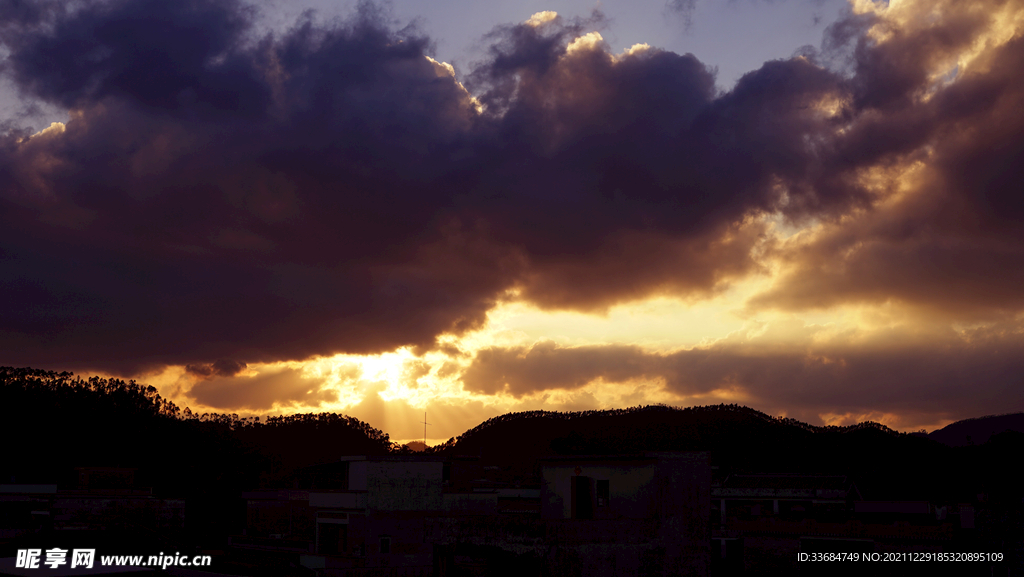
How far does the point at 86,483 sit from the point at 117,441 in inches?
1856

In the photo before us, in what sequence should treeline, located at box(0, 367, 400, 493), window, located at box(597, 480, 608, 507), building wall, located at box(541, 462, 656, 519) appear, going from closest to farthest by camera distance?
building wall, located at box(541, 462, 656, 519) < window, located at box(597, 480, 608, 507) < treeline, located at box(0, 367, 400, 493)

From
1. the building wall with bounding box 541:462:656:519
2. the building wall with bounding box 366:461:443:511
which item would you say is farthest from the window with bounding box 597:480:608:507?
the building wall with bounding box 366:461:443:511

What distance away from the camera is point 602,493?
52.1 metres

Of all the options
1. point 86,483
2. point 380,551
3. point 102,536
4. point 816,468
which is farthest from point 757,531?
point 816,468

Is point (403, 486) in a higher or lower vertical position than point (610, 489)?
higher

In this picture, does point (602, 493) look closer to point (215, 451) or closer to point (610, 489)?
point (610, 489)

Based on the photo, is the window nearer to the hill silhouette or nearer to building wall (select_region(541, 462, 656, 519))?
building wall (select_region(541, 462, 656, 519))

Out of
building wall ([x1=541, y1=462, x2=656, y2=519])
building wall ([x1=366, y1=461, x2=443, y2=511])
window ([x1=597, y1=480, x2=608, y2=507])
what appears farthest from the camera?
building wall ([x1=366, y1=461, x2=443, y2=511])

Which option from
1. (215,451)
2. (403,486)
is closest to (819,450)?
(215,451)

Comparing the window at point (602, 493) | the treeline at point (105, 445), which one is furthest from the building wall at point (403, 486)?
the treeline at point (105, 445)

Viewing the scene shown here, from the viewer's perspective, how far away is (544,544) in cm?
4938

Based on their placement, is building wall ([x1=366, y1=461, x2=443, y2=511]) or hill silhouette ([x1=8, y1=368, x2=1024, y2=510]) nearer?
building wall ([x1=366, y1=461, x2=443, y2=511])

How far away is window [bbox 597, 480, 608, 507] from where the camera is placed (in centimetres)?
5191

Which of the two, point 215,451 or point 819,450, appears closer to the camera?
point 215,451
